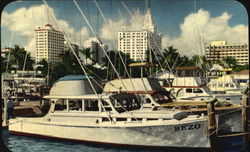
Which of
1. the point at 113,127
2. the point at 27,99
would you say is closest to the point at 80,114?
the point at 113,127

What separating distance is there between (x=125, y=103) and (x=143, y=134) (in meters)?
2.65

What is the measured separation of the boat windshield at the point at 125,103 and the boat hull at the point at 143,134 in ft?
4.47

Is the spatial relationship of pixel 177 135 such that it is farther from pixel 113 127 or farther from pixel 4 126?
pixel 4 126

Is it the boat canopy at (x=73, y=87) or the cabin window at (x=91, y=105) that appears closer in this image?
the cabin window at (x=91, y=105)

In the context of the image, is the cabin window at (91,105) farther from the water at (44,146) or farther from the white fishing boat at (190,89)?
the white fishing boat at (190,89)

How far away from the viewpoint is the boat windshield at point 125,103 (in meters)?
15.3

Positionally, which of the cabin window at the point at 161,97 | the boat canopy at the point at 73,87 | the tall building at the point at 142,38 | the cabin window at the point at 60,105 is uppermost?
the tall building at the point at 142,38

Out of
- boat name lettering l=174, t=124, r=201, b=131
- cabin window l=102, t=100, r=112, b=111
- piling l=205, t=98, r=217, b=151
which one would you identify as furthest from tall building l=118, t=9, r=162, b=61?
piling l=205, t=98, r=217, b=151

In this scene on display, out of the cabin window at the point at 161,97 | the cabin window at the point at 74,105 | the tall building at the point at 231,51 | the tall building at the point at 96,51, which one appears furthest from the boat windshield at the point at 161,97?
the tall building at the point at 231,51

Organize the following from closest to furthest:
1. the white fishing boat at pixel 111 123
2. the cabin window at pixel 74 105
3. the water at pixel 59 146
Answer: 1. the white fishing boat at pixel 111 123
2. the water at pixel 59 146
3. the cabin window at pixel 74 105

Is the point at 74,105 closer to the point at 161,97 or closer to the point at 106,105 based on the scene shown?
the point at 106,105

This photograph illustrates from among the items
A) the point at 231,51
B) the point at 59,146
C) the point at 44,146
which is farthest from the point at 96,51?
the point at 231,51

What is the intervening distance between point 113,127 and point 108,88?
6.53 m

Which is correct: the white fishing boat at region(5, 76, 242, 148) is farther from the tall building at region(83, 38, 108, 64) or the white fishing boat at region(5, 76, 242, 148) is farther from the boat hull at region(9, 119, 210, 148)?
the tall building at region(83, 38, 108, 64)
